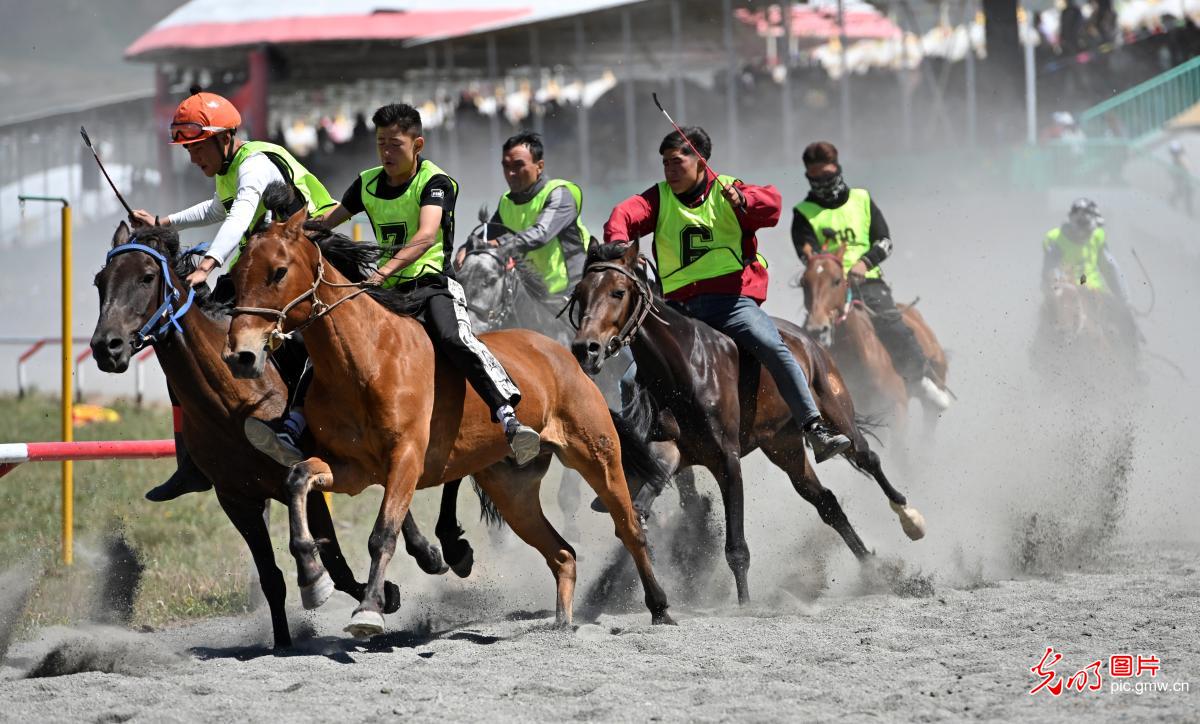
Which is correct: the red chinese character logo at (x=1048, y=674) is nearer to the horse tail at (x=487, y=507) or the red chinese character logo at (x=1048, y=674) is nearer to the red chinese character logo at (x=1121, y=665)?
the red chinese character logo at (x=1121, y=665)

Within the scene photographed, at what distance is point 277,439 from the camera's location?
6.26 meters

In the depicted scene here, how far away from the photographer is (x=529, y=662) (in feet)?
19.8

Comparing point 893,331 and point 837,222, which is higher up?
point 837,222

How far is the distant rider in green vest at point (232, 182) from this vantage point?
21.2ft

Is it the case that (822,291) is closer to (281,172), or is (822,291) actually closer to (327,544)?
(281,172)

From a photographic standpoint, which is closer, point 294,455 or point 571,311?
point 294,455

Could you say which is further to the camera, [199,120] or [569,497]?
[569,497]

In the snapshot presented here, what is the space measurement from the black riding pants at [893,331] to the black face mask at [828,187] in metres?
0.78

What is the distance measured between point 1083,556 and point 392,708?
5.09 metres

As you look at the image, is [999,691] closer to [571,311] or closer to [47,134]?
[571,311]

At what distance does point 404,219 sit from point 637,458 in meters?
1.80

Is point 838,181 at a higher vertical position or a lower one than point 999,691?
higher

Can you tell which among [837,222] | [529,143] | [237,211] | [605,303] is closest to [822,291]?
[837,222]

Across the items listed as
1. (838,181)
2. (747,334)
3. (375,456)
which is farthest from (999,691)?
(838,181)
